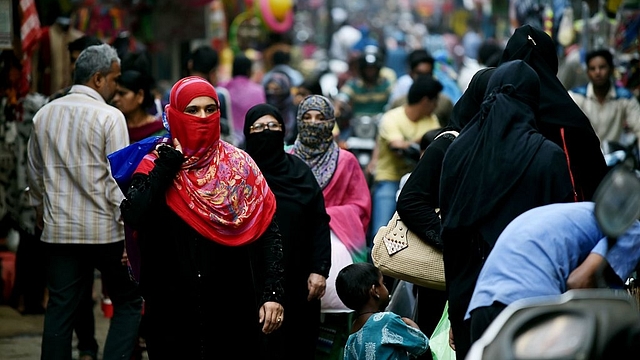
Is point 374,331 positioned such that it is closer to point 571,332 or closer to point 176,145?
point 176,145

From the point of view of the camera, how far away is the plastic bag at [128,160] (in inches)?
217

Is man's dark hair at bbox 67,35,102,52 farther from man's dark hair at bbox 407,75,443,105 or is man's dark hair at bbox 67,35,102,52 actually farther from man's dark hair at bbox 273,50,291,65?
man's dark hair at bbox 273,50,291,65

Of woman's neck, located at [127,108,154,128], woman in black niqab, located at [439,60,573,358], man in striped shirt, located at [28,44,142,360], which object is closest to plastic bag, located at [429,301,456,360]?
woman in black niqab, located at [439,60,573,358]

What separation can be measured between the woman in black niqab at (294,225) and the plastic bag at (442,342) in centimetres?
87

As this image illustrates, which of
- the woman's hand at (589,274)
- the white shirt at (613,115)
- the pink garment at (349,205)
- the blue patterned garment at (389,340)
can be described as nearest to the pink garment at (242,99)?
the white shirt at (613,115)

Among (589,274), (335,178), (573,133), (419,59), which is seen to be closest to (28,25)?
(335,178)

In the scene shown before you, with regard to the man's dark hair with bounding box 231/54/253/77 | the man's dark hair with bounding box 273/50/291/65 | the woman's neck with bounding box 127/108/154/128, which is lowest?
the man's dark hair with bounding box 273/50/291/65

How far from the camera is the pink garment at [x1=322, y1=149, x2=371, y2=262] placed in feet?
23.7

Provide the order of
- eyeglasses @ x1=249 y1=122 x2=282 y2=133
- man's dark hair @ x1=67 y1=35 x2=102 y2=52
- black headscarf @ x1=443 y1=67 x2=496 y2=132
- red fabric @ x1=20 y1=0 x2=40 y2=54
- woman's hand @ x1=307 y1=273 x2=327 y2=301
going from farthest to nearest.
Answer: red fabric @ x1=20 y1=0 x2=40 y2=54, man's dark hair @ x1=67 y1=35 x2=102 y2=52, eyeglasses @ x1=249 y1=122 x2=282 y2=133, woman's hand @ x1=307 y1=273 x2=327 y2=301, black headscarf @ x1=443 y1=67 x2=496 y2=132

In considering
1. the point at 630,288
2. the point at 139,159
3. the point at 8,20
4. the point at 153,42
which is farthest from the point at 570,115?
the point at 153,42

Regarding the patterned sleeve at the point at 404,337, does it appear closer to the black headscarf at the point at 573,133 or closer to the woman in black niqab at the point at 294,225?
the woman in black niqab at the point at 294,225

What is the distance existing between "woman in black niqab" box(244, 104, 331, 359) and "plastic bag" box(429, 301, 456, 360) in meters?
0.87

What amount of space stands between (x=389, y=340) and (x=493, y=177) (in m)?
1.35

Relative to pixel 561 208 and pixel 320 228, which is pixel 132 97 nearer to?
pixel 320 228
